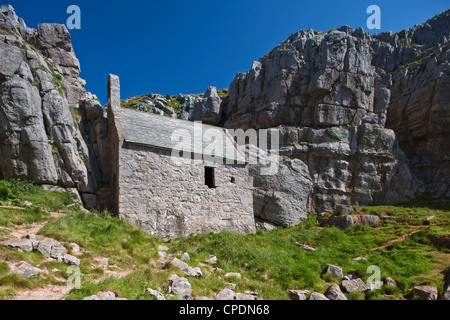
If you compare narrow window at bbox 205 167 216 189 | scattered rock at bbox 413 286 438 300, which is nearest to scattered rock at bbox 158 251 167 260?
narrow window at bbox 205 167 216 189

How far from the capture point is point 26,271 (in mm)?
7980

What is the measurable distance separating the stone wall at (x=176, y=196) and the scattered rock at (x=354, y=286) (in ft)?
26.6

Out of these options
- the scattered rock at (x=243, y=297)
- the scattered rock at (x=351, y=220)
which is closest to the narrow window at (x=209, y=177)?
the scattered rock at (x=243, y=297)

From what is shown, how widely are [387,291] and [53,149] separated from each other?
18136 millimetres

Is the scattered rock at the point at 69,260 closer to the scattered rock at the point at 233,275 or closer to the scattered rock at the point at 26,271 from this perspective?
the scattered rock at the point at 26,271

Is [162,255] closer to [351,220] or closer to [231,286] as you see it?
[231,286]

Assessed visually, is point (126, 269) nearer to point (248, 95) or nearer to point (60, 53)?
point (60, 53)

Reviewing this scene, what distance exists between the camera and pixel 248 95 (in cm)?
3756

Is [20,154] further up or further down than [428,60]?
further down

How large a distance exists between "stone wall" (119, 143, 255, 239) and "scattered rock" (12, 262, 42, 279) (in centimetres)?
739

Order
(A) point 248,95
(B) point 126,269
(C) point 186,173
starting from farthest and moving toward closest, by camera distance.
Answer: (A) point 248,95
(C) point 186,173
(B) point 126,269

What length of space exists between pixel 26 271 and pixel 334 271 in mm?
11247

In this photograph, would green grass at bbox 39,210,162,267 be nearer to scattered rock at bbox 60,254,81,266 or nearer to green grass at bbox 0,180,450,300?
green grass at bbox 0,180,450,300

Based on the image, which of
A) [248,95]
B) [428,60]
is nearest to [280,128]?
[248,95]
